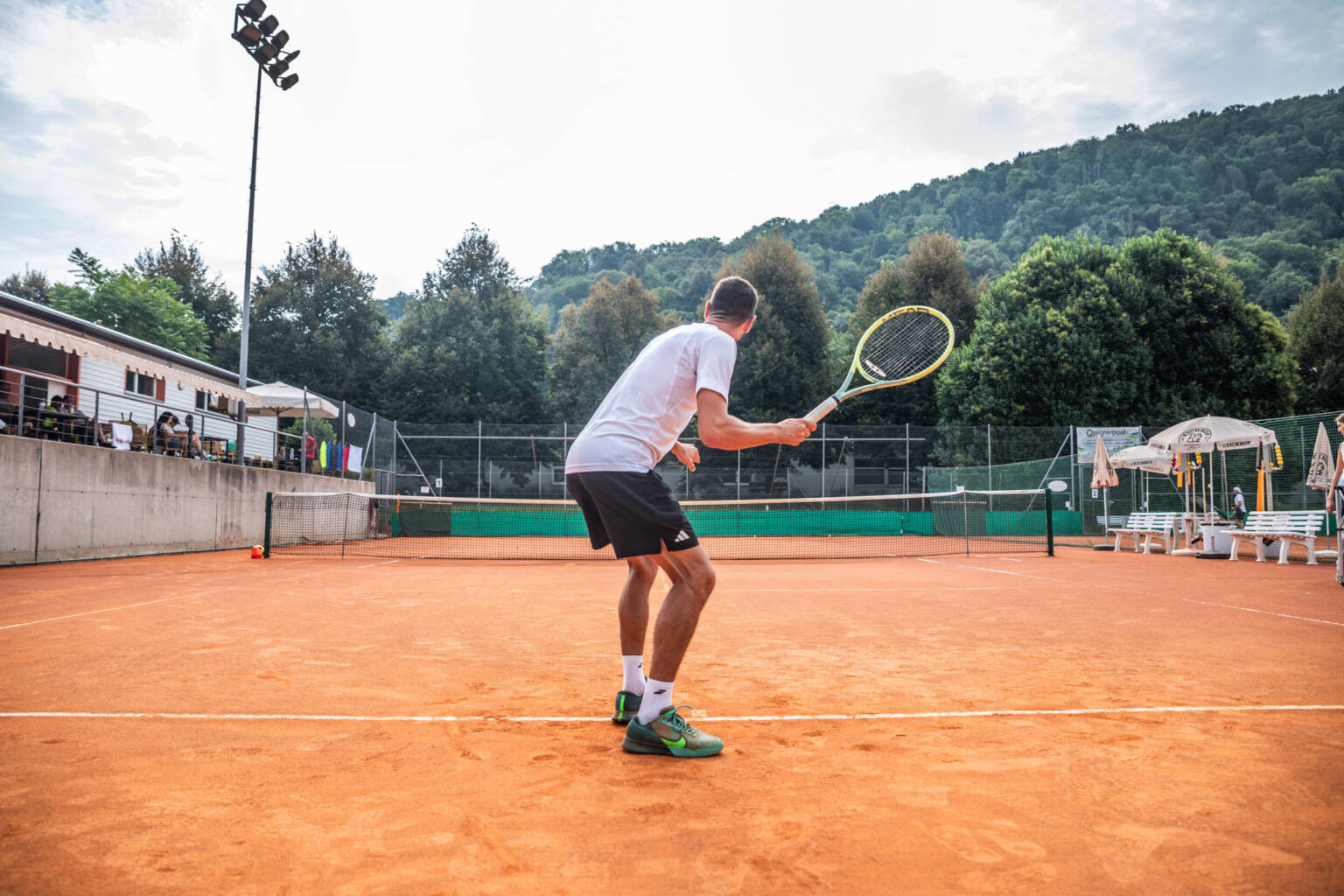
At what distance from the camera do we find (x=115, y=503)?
551 inches

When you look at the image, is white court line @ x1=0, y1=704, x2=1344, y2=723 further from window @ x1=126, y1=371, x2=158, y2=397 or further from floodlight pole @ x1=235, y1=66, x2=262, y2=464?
window @ x1=126, y1=371, x2=158, y2=397

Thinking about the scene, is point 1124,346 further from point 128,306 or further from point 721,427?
point 128,306

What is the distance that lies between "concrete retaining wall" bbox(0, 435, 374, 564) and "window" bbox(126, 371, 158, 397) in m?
6.36

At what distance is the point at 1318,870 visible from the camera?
1.98 meters

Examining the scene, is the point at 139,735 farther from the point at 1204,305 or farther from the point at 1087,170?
the point at 1087,170

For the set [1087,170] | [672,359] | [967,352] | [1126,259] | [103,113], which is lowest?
[672,359]

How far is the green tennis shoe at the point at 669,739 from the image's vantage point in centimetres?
302

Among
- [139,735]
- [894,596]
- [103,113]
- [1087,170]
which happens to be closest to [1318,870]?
[139,735]

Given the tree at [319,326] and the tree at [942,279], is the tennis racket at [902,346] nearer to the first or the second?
the tree at [942,279]

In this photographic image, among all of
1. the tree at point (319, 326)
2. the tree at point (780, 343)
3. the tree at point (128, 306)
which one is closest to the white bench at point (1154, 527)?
the tree at point (780, 343)

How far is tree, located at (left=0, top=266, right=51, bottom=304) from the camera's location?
45.9 metres

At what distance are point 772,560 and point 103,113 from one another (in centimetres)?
2642

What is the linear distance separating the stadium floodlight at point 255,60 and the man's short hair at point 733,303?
17.3m

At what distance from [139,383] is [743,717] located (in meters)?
25.2
